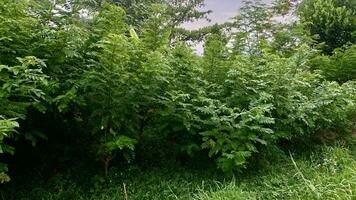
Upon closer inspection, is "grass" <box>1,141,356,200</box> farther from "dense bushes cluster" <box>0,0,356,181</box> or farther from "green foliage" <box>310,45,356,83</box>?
"green foliage" <box>310,45,356,83</box>

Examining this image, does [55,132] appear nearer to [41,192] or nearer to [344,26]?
[41,192]

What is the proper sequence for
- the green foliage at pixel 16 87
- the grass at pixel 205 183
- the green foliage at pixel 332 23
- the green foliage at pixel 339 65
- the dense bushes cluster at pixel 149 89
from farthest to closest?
the green foliage at pixel 332 23 < the green foliage at pixel 339 65 < the dense bushes cluster at pixel 149 89 < the grass at pixel 205 183 < the green foliage at pixel 16 87

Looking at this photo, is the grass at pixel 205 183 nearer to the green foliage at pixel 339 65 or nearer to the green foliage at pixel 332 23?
the green foliage at pixel 339 65

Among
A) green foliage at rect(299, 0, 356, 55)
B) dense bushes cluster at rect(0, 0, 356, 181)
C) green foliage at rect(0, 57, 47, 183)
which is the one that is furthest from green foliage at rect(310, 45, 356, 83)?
green foliage at rect(0, 57, 47, 183)

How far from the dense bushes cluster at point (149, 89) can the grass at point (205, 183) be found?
0.25 m

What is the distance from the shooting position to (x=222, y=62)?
4992mm

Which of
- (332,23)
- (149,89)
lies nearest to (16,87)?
(149,89)

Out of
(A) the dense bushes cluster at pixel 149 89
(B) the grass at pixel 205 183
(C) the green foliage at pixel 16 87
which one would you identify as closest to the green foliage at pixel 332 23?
(A) the dense bushes cluster at pixel 149 89

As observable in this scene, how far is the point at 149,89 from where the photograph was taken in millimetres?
4391

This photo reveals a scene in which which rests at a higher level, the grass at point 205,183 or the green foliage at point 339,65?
the green foliage at point 339,65

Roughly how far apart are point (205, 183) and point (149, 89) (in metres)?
1.25

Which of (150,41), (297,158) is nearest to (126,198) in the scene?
(150,41)

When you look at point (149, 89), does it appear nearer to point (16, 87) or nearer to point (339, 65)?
point (16, 87)

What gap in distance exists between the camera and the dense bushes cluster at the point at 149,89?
4008 mm
